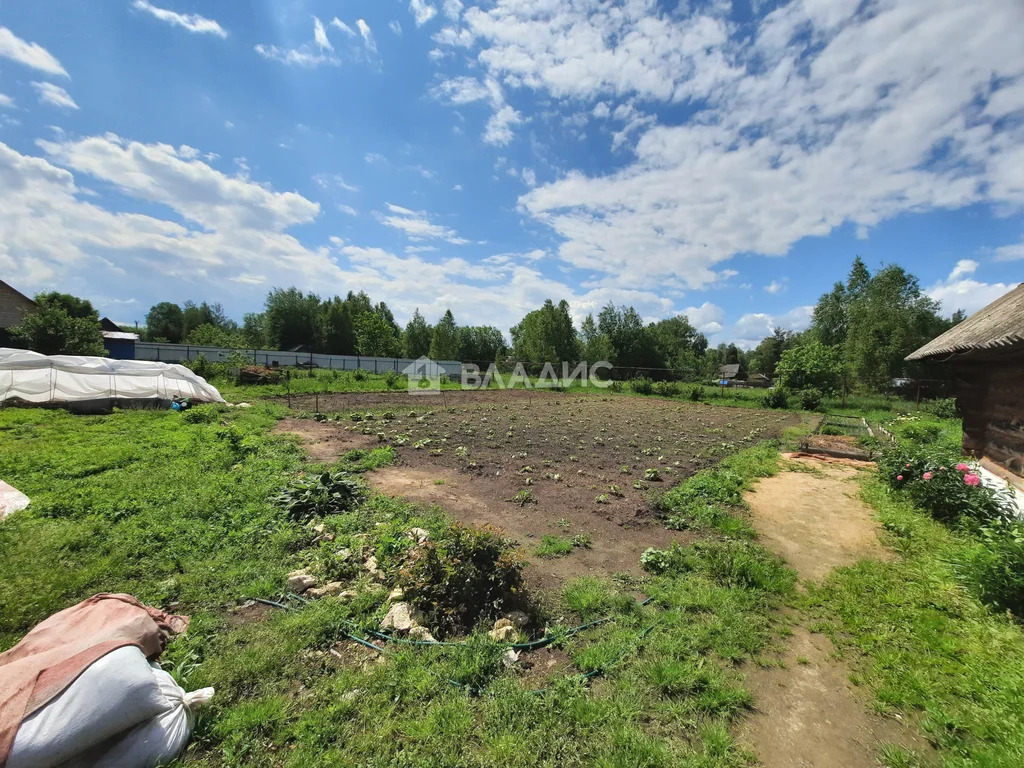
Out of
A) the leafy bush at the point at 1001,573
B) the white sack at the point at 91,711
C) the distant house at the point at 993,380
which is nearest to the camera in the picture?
the white sack at the point at 91,711

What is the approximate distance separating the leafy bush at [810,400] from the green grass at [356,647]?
868 inches

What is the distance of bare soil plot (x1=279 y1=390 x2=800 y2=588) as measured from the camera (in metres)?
5.32

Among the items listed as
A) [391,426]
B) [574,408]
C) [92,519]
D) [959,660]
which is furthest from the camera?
Result: [574,408]

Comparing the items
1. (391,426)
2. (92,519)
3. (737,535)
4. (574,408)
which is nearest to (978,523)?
(737,535)

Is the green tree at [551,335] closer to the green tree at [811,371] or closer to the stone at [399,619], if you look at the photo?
the green tree at [811,371]

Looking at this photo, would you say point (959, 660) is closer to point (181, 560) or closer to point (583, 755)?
point (583, 755)

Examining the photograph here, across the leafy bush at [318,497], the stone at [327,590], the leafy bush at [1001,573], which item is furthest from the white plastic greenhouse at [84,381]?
the leafy bush at [1001,573]

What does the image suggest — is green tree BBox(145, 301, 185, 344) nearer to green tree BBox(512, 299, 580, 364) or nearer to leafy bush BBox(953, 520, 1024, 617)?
green tree BBox(512, 299, 580, 364)

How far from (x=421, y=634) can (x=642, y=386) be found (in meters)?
25.9

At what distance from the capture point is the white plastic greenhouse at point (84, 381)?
11.8 metres

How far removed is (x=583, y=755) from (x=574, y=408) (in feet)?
56.6

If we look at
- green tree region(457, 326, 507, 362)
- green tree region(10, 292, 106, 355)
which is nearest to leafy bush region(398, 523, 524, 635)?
green tree region(10, 292, 106, 355)

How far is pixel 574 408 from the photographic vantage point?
63.2ft

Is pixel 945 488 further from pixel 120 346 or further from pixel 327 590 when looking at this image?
pixel 120 346
